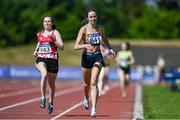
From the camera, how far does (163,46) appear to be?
6812 centimetres

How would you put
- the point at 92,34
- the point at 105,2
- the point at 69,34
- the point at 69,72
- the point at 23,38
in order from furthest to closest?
1. the point at 105,2
2. the point at 69,34
3. the point at 23,38
4. the point at 69,72
5. the point at 92,34

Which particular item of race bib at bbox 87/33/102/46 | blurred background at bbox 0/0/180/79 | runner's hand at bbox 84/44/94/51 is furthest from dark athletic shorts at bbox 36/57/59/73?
blurred background at bbox 0/0/180/79

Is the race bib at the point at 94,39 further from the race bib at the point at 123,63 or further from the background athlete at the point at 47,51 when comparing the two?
the race bib at the point at 123,63

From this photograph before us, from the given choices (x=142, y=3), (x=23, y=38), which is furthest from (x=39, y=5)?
(x=142, y=3)

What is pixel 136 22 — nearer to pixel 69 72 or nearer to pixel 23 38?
pixel 23 38

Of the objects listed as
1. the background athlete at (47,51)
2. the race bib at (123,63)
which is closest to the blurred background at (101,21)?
the race bib at (123,63)

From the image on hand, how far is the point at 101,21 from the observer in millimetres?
103125

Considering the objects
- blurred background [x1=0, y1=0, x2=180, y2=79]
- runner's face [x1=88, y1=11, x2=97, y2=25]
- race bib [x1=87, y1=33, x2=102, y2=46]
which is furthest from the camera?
blurred background [x1=0, y1=0, x2=180, y2=79]

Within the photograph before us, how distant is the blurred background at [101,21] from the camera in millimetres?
64812

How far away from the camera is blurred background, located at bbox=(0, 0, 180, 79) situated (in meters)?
64.8

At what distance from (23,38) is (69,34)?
11110mm

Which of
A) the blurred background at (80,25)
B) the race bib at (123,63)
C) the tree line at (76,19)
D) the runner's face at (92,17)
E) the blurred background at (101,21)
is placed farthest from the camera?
the tree line at (76,19)

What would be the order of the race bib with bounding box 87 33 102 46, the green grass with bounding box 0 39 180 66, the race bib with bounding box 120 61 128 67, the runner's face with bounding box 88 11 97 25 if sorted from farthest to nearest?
the green grass with bounding box 0 39 180 66 → the race bib with bounding box 120 61 128 67 → the race bib with bounding box 87 33 102 46 → the runner's face with bounding box 88 11 97 25

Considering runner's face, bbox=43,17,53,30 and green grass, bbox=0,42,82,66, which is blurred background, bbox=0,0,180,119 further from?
runner's face, bbox=43,17,53,30
